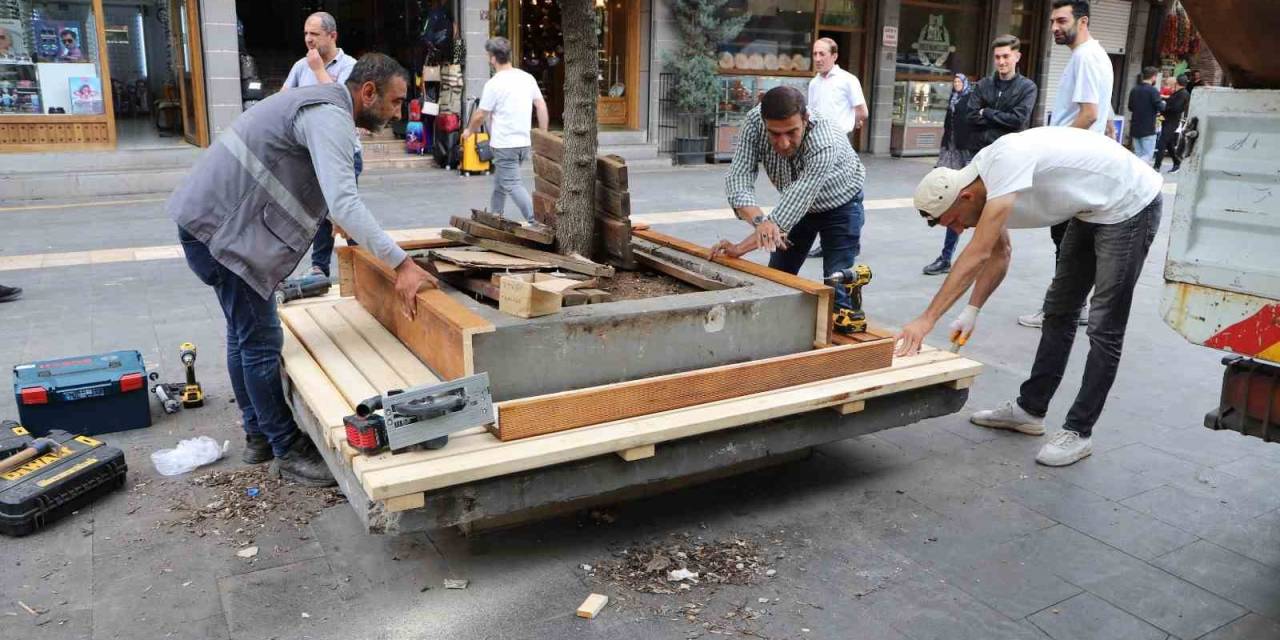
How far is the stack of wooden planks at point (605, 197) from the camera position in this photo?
4.43 m

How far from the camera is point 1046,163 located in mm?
3668

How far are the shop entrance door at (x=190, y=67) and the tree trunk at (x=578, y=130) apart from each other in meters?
9.94

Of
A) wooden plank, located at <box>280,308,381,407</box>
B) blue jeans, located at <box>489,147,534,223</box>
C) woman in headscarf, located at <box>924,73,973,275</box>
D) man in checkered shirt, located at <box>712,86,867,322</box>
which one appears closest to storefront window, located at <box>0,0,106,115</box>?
blue jeans, located at <box>489,147,534,223</box>

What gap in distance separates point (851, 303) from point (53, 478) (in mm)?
3164

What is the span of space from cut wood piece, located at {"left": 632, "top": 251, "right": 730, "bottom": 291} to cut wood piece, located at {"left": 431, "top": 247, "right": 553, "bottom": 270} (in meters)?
0.66

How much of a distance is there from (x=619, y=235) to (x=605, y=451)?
5.41 ft

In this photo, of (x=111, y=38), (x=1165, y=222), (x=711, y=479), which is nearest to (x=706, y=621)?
(x=711, y=479)

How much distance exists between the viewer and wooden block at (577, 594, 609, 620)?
116 inches

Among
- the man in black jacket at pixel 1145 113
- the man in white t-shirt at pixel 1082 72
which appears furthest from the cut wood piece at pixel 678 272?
the man in black jacket at pixel 1145 113

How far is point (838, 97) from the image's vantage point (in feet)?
28.3

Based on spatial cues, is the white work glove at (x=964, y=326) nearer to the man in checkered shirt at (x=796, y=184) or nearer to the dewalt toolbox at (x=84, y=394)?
the man in checkered shirt at (x=796, y=184)

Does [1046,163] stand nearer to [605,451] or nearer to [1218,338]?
[1218,338]

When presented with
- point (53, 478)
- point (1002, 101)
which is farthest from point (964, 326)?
point (1002, 101)

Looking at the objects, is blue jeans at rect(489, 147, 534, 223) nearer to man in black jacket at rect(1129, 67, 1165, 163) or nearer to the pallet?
the pallet
